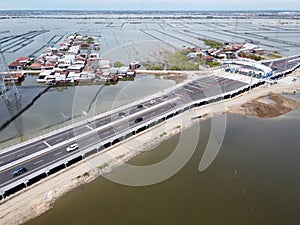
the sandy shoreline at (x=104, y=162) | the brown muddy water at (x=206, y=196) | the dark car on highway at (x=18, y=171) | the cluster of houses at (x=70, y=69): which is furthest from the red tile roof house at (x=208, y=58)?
the dark car on highway at (x=18, y=171)

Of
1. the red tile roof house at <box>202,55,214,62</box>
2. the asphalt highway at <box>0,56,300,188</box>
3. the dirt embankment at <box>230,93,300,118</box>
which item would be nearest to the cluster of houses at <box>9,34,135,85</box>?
the asphalt highway at <box>0,56,300,188</box>

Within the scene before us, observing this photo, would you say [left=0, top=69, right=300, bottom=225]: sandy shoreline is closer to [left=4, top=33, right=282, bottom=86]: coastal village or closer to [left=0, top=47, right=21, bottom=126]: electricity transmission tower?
[left=0, top=47, right=21, bottom=126]: electricity transmission tower

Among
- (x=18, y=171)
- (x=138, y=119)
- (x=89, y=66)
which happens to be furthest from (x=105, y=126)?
(x=89, y=66)

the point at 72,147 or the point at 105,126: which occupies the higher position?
the point at 72,147

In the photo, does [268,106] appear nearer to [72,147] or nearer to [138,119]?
[138,119]

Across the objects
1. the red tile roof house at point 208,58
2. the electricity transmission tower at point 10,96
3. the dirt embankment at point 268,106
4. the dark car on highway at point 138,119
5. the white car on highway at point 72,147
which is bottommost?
the dirt embankment at point 268,106

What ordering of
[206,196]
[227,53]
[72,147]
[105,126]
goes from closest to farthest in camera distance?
[206,196] → [72,147] → [105,126] → [227,53]

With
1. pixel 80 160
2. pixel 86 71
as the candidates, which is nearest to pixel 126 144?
pixel 80 160

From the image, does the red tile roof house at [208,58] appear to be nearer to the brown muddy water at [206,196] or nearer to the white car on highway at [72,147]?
the brown muddy water at [206,196]
